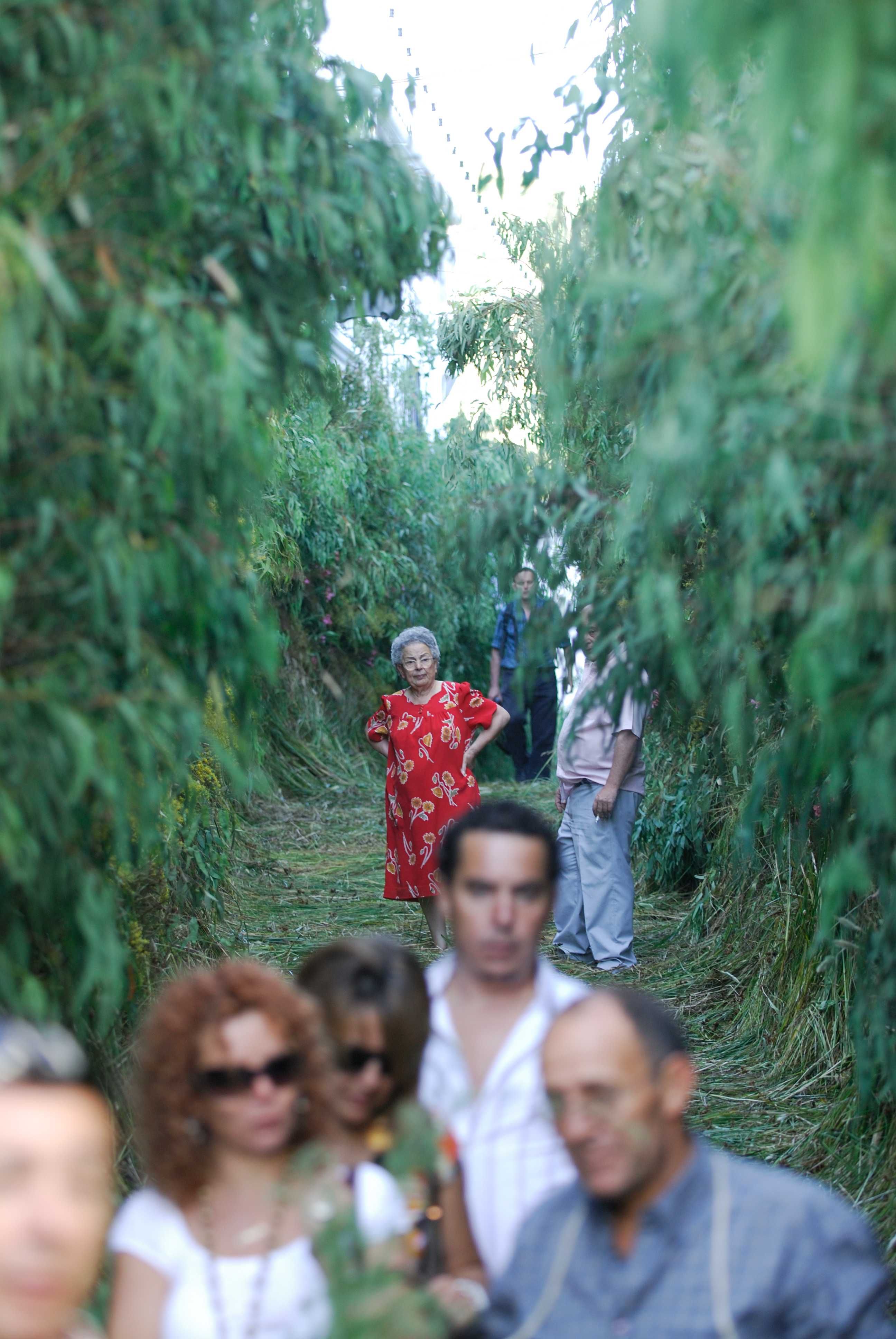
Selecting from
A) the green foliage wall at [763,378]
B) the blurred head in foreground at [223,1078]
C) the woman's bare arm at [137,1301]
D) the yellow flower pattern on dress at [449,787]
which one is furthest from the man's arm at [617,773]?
the woman's bare arm at [137,1301]

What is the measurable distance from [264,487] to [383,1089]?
5406 mm

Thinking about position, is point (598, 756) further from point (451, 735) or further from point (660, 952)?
point (660, 952)

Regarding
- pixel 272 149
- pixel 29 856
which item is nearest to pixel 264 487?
pixel 272 149

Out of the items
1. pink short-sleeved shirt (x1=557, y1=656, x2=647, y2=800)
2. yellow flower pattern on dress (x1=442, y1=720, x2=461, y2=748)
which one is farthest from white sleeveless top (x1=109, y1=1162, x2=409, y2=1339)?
yellow flower pattern on dress (x1=442, y1=720, x2=461, y2=748)

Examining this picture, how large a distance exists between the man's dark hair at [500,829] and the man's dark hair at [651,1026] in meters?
0.45

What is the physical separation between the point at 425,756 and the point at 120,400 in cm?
439

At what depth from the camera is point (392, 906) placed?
8055mm

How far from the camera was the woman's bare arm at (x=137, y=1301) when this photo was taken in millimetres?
1780

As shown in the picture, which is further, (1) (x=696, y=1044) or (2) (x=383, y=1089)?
(1) (x=696, y=1044)

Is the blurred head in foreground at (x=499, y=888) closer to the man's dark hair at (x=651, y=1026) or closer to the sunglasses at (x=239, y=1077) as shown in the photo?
the man's dark hair at (x=651, y=1026)

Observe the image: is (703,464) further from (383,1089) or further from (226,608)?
(383,1089)

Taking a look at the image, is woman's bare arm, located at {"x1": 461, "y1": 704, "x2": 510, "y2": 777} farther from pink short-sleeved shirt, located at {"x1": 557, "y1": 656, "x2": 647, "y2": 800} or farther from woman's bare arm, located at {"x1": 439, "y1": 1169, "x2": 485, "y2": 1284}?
woman's bare arm, located at {"x1": 439, "y1": 1169, "x2": 485, "y2": 1284}

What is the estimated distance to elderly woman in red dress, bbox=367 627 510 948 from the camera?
254 inches

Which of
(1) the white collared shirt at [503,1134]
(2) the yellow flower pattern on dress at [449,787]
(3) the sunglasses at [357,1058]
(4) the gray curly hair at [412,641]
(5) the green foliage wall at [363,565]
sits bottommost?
(1) the white collared shirt at [503,1134]
